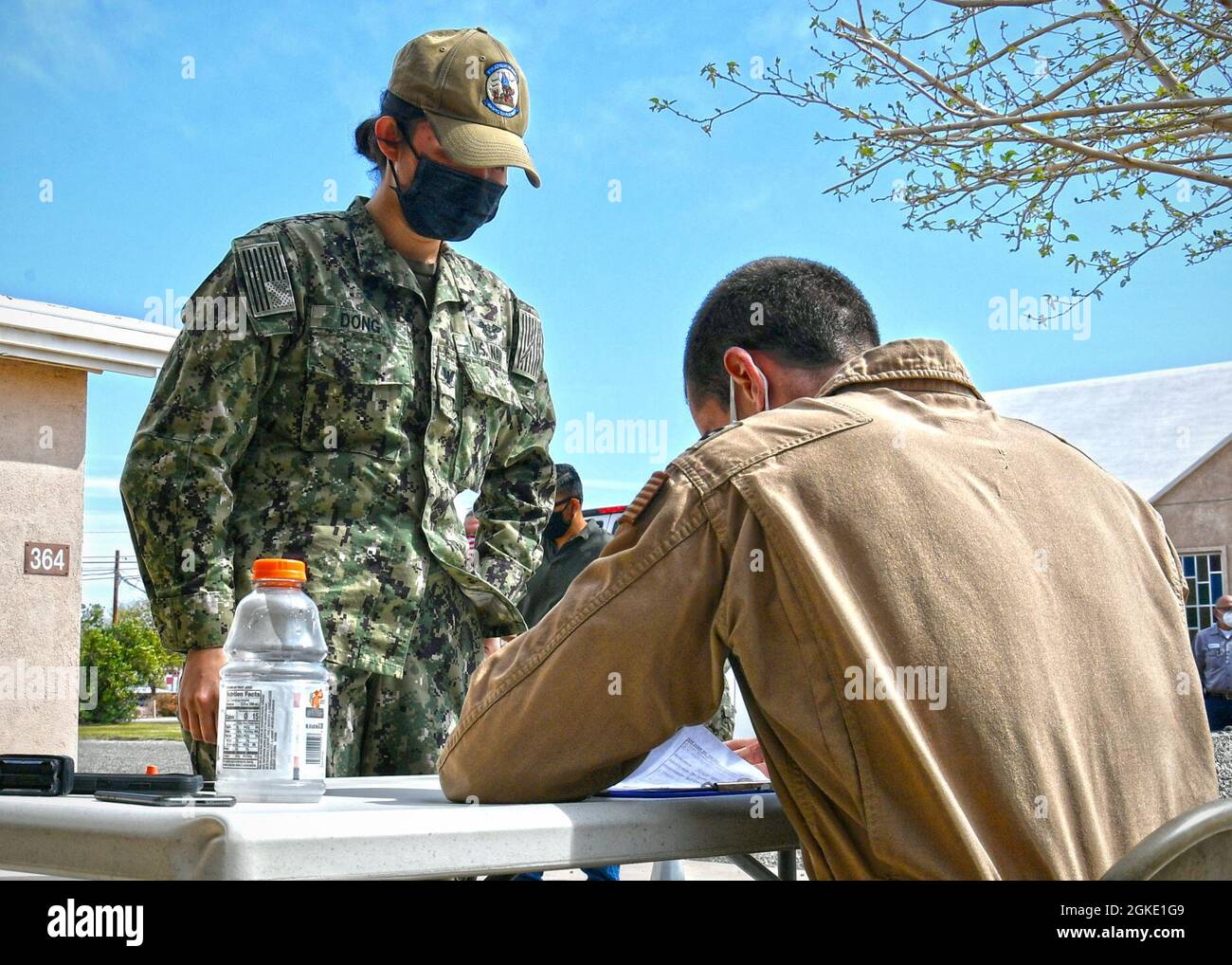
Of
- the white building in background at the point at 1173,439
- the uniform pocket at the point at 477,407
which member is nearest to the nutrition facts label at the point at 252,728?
the uniform pocket at the point at 477,407

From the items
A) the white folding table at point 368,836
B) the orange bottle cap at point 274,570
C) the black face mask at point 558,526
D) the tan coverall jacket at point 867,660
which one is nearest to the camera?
the white folding table at point 368,836

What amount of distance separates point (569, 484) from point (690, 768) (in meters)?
5.37

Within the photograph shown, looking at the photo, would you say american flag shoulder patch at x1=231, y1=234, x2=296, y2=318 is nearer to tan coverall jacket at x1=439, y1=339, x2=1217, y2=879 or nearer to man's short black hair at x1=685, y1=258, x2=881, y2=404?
man's short black hair at x1=685, y1=258, x2=881, y2=404

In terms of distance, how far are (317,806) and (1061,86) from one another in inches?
299

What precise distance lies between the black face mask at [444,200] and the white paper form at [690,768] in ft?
4.37

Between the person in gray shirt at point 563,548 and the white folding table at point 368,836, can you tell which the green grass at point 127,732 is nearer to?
the person in gray shirt at point 563,548

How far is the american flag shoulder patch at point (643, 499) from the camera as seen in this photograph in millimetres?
Answer: 1497

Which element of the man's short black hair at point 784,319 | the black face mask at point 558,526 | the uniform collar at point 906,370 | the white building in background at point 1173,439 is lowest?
the uniform collar at point 906,370

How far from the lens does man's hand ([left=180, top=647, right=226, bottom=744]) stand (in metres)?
2.29

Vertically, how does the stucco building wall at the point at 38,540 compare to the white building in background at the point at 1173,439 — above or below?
below

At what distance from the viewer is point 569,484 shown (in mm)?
7086

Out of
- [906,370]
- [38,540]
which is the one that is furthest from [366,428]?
[38,540]

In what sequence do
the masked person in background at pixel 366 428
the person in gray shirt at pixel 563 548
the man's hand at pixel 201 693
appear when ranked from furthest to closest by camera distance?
1. the person in gray shirt at pixel 563 548
2. the masked person in background at pixel 366 428
3. the man's hand at pixel 201 693

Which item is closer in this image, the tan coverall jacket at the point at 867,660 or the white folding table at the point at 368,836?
the white folding table at the point at 368,836
